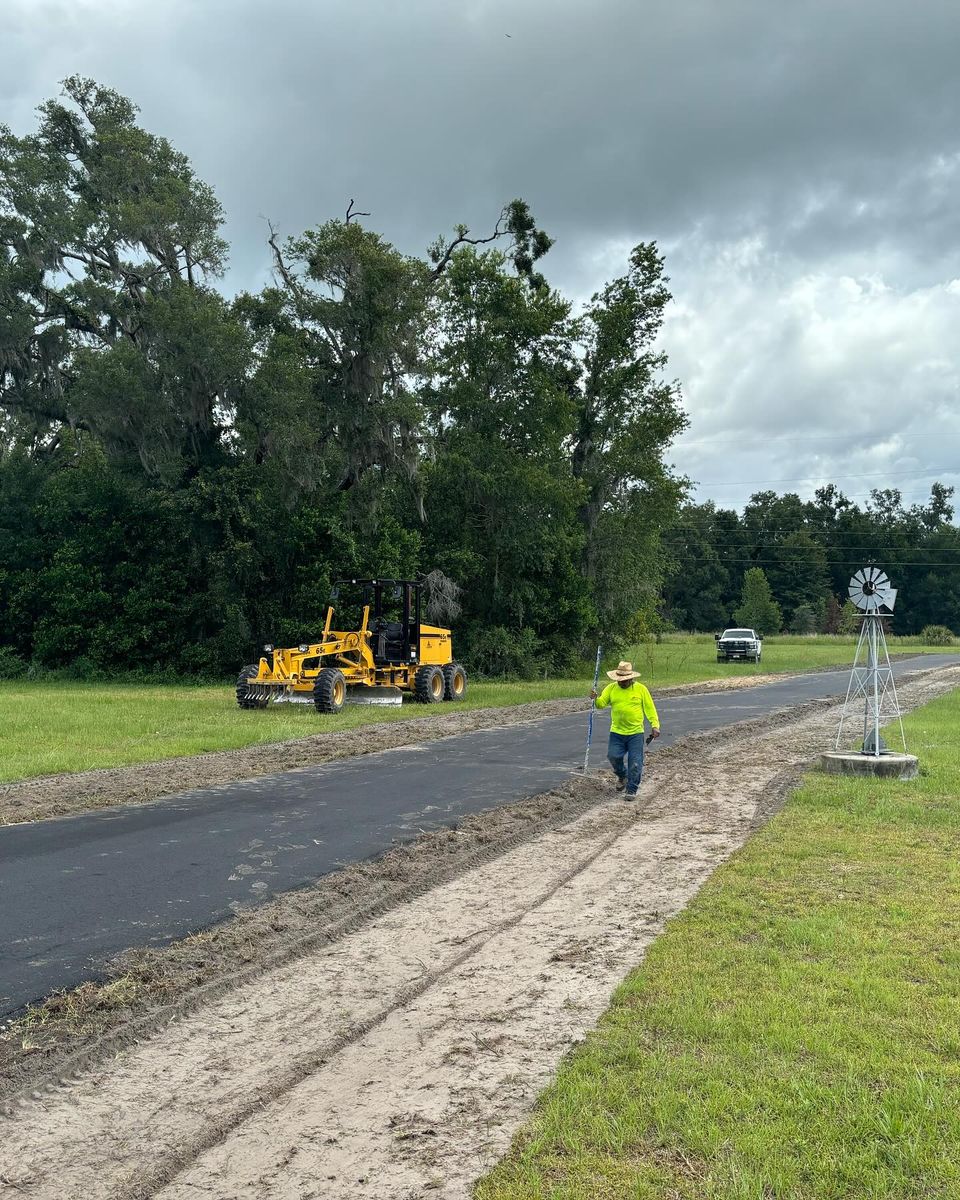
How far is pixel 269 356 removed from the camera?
3281 centimetres

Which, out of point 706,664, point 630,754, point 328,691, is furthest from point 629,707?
point 706,664

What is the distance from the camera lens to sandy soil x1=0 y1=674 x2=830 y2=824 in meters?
12.1

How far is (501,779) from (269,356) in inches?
878

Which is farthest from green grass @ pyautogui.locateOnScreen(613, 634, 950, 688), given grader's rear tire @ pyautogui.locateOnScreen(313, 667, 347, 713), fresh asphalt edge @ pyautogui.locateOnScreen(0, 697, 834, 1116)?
fresh asphalt edge @ pyautogui.locateOnScreen(0, 697, 834, 1116)

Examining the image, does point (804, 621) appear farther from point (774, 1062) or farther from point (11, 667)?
point (774, 1062)

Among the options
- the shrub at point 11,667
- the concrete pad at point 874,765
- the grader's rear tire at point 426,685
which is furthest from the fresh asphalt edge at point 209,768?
the shrub at point 11,667

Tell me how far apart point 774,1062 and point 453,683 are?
22.5m

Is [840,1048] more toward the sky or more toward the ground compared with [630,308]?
more toward the ground

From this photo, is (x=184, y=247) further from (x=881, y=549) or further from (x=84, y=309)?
(x=881, y=549)

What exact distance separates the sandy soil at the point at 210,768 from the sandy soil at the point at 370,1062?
5.62 metres

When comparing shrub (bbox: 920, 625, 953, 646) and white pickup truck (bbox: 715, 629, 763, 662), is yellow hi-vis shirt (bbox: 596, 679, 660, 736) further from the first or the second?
shrub (bbox: 920, 625, 953, 646)

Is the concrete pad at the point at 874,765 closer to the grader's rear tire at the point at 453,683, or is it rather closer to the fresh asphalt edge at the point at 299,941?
the fresh asphalt edge at the point at 299,941

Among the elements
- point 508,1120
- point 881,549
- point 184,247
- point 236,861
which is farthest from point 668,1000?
point 881,549

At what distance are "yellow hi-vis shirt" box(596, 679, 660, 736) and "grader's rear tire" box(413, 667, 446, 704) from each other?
43.3ft
